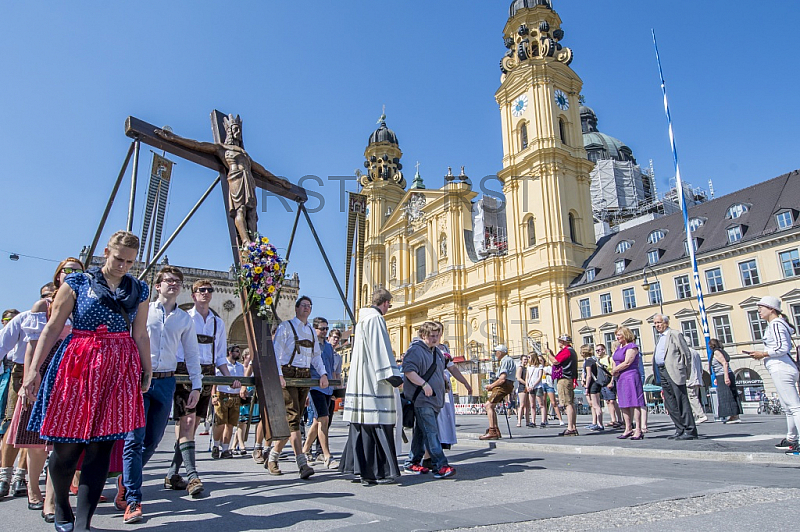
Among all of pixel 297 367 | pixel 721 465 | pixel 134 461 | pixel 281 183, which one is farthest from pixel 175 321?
pixel 721 465

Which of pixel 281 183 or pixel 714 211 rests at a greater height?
pixel 714 211

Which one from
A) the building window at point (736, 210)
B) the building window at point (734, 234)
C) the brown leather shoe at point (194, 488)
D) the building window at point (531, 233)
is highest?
the building window at point (531, 233)

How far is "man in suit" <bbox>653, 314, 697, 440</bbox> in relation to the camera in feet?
25.4

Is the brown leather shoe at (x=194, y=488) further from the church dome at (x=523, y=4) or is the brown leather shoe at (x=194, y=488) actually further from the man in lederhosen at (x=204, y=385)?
the church dome at (x=523, y=4)

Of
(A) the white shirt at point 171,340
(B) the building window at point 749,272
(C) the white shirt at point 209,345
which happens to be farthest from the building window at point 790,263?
(A) the white shirt at point 171,340

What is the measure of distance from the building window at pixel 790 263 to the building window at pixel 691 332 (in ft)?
15.9

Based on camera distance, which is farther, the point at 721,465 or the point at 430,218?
the point at 430,218

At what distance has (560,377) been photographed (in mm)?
10438

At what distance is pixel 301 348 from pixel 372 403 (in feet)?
4.96

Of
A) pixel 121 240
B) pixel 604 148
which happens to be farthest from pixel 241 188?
pixel 604 148

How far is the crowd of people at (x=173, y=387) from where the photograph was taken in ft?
10.0

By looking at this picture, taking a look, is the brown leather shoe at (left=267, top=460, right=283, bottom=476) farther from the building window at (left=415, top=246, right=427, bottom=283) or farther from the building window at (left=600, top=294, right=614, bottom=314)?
the building window at (left=415, top=246, right=427, bottom=283)

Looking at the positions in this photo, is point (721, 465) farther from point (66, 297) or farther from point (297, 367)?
point (66, 297)

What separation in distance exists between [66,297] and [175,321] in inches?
62.7
